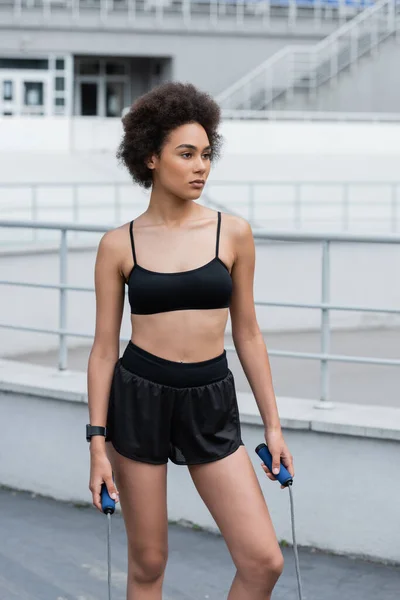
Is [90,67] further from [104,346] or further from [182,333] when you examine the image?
[182,333]

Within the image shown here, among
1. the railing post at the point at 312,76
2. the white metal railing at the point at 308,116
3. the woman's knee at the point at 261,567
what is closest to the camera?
the woman's knee at the point at 261,567

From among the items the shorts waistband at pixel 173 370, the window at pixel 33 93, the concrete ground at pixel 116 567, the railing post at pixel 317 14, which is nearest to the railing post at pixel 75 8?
the window at pixel 33 93

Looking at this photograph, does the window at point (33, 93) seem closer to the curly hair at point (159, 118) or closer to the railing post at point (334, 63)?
the railing post at point (334, 63)

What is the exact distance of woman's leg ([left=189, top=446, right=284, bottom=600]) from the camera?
357 centimetres

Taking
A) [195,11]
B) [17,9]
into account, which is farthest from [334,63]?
[17,9]

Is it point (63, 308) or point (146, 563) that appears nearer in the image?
point (146, 563)

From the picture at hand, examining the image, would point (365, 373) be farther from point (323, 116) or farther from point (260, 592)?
point (323, 116)

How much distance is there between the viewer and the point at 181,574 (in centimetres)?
547

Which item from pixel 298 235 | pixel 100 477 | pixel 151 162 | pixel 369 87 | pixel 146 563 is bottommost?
pixel 146 563

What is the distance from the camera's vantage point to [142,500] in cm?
371

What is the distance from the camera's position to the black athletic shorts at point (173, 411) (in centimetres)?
371

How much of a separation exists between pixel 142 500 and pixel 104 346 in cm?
48

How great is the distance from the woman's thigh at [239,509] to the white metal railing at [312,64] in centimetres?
3150

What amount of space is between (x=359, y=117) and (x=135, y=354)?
2838 cm
